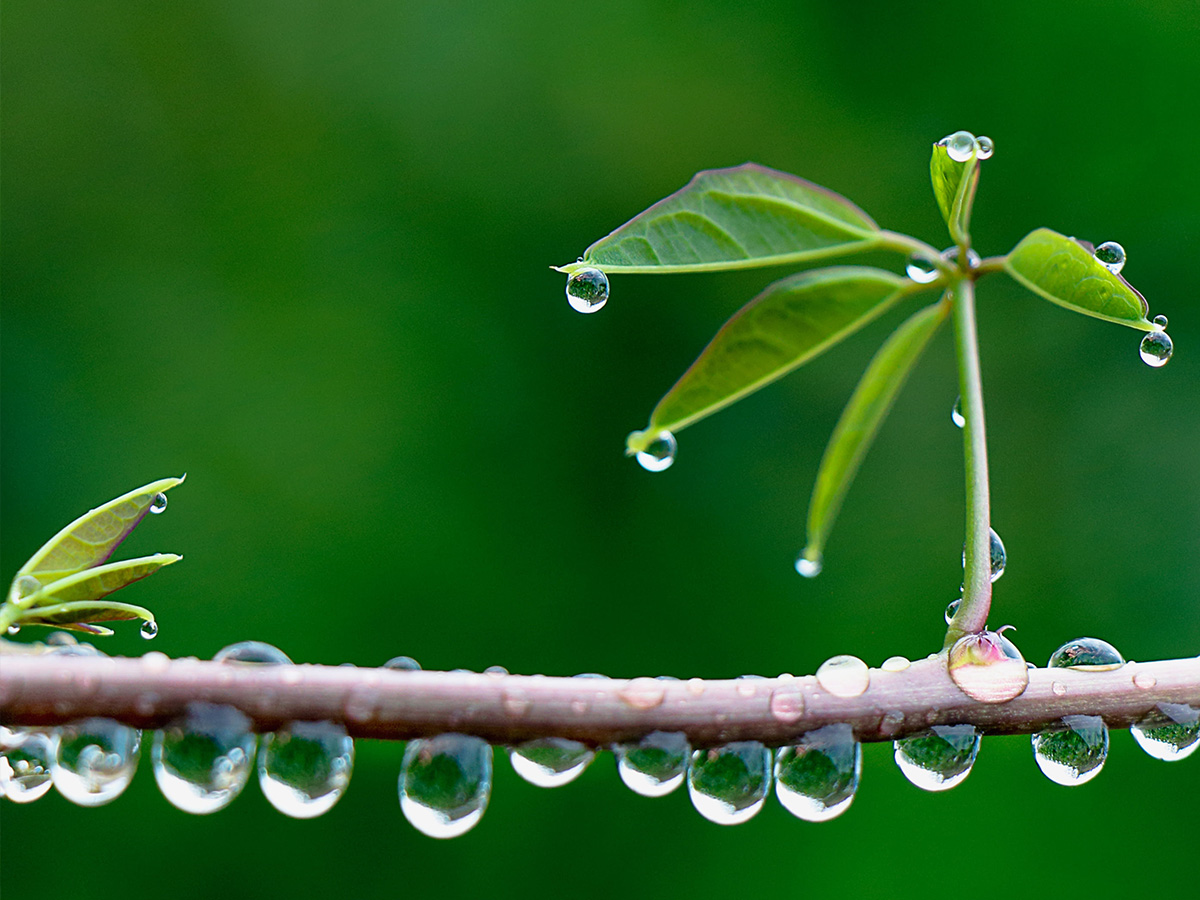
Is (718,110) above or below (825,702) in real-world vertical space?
above

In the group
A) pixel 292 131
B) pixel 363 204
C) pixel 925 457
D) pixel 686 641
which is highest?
pixel 292 131

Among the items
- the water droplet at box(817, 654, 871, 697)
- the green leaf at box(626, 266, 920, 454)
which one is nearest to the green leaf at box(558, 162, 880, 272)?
the green leaf at box(626, 266, 920, 454)

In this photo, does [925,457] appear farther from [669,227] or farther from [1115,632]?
[669,227]

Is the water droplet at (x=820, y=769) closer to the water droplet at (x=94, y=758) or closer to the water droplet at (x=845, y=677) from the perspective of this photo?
the water droplet at (x=845, y=677)

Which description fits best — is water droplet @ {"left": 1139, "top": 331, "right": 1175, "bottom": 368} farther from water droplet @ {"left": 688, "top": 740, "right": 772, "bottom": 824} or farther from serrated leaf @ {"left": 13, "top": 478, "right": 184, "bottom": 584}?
serrated leaf @ {"left": 13, "top": 478, "right": 184, "bottom": 584}

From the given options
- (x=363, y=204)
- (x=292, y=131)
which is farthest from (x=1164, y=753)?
(x=292, y=131)

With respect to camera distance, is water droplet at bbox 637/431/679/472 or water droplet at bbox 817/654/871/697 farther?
water droplet at bbox 637/431/679/472
